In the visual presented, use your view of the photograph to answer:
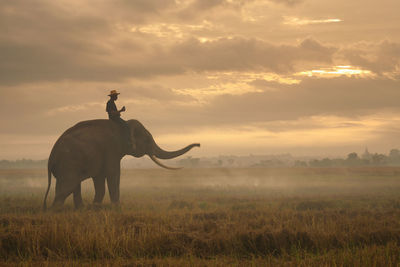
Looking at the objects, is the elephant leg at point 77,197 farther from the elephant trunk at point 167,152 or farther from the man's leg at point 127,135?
the elephant trunk at point 167,152

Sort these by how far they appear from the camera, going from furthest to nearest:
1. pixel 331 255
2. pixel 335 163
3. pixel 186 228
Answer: pixel 335 163 < pixel 186 228 < pixel 331 255

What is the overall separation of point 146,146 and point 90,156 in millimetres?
2733

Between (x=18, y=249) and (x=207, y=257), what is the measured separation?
11.8ft

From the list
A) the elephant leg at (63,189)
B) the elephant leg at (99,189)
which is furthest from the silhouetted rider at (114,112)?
the elephant leg at (63,189)

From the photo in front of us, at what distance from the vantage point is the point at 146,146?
58.5 feet

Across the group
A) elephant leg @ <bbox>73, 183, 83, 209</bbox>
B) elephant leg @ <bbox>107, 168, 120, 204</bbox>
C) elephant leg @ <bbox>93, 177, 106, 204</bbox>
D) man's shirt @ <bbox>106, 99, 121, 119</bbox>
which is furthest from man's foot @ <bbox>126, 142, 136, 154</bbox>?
elephant leg @ <bbox>73, 183, 83, 209</bbox>

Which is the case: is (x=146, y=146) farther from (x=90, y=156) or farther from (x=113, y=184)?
(x=90, y=156)

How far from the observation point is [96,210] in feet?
49.2

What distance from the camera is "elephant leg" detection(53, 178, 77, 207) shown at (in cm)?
1525

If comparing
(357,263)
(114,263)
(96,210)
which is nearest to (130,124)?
(96,210)

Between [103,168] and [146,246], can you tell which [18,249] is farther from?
[103,168]

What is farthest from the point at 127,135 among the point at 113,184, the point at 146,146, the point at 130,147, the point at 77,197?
the point at 77,197

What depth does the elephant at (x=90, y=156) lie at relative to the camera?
15438 millimetres

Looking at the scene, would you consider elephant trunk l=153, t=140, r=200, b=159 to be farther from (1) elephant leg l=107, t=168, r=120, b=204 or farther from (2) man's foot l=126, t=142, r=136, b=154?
(1) elephant leg l=107, t=168, r=120, b=204
